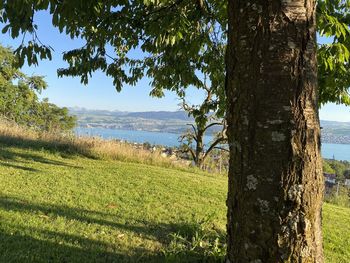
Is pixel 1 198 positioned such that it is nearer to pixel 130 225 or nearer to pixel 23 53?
pixel 130 225

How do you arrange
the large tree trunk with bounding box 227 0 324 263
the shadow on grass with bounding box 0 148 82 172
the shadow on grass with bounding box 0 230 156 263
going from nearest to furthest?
the large tree trunk with bounding box 227 0 324 263 < the shadow on grass with bounding box 0 230 156 263 < the shadow on grass with bounding box 0 148 82 172

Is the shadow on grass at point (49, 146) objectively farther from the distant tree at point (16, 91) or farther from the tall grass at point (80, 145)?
the distant tree at point (16, 91)

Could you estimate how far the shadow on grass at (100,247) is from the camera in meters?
3.98

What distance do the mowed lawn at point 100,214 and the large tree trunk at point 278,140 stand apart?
2.43 m

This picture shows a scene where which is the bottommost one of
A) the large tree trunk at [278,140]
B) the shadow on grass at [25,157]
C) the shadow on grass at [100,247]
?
the shadow on grass at [100,247]

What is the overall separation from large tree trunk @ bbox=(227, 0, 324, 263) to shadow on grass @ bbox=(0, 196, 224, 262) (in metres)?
2.27

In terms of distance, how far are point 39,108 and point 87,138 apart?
35.4m

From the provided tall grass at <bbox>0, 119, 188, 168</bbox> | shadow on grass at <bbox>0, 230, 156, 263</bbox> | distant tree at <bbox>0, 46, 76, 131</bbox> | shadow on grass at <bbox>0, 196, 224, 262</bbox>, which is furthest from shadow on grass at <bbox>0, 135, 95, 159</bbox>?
distant tree at <bbox>0, 46, 76, 131</bbox>

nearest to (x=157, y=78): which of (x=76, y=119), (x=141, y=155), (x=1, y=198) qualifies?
(x=1, y=198)

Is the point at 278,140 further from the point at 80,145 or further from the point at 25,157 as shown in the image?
the point at 80,145

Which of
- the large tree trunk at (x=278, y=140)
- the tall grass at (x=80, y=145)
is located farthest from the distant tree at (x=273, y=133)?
the tall grass at (x=80, y=145)

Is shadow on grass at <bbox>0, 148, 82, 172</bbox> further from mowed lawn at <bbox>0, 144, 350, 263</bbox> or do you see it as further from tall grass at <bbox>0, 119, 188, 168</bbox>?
tall grass at <bbox>0, 119, 188, 168</bbox>

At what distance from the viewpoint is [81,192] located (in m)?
7.17

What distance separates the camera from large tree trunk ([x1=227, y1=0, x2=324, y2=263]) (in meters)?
1.95
